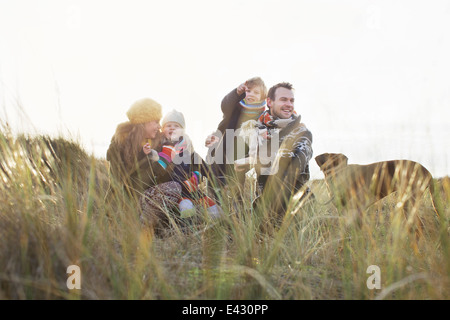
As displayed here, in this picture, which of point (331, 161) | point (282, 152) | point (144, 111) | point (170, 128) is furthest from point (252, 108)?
point (144, 111)

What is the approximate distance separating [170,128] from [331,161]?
1.80 metres

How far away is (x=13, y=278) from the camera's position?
1.66 m

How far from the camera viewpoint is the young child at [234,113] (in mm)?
3885

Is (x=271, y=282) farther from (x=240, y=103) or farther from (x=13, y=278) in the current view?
(x=240, y=103)

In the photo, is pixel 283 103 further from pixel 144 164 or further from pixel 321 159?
pixel 144 164

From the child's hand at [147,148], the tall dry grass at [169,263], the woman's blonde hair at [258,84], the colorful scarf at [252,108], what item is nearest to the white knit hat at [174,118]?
the child's hand at [147,148]

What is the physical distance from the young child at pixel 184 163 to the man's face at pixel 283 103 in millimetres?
976

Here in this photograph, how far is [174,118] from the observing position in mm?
3910

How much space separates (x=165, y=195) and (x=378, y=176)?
82.5 inches

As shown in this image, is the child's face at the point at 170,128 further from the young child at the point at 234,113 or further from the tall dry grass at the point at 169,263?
the tall dry grass at the point at 169,263

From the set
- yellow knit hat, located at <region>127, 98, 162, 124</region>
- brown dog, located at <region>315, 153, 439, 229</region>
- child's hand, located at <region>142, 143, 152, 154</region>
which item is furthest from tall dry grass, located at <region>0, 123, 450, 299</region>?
yellow knit hat, located at <region>127, 98, 162, 124</region>

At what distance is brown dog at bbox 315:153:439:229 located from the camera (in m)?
3.06

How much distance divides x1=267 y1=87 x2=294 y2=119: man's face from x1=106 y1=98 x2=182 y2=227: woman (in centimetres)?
114
